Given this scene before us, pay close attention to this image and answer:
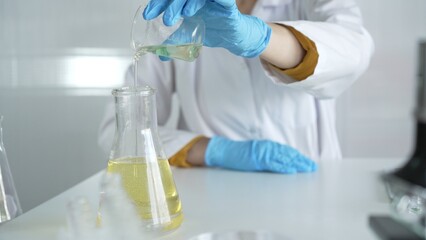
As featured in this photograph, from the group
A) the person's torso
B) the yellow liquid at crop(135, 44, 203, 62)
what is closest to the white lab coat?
the person's torso

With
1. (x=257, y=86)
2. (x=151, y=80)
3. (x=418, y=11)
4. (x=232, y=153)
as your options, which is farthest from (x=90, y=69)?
(x=418, y=11)

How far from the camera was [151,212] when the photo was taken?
2.64ft

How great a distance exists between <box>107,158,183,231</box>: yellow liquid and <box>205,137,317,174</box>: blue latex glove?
2.01 ft

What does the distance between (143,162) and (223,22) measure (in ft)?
1.30

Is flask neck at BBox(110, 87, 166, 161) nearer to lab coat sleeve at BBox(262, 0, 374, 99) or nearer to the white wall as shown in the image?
lab coat sleeve at BBox(262, 0, 374, 99)

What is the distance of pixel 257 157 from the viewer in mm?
1428

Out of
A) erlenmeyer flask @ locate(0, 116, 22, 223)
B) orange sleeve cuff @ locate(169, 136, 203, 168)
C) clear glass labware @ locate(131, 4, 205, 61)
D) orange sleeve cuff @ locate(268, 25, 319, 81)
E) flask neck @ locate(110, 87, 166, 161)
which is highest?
clear glass labware @ locate(131, 4, 205, 61)

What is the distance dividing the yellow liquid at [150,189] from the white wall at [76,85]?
226 centimetres

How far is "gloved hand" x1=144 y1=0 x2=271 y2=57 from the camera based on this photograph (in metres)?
0.91

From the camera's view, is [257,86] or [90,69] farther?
[90,69]

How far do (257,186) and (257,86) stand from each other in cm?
63

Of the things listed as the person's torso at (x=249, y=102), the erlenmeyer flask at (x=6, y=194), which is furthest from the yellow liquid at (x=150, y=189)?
the person's torso at (x=249, y=102)

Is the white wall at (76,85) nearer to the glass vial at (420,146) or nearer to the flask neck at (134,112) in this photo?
the flask neck at (134,112)

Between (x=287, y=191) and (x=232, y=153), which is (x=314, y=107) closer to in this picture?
(x=232, y=153)
